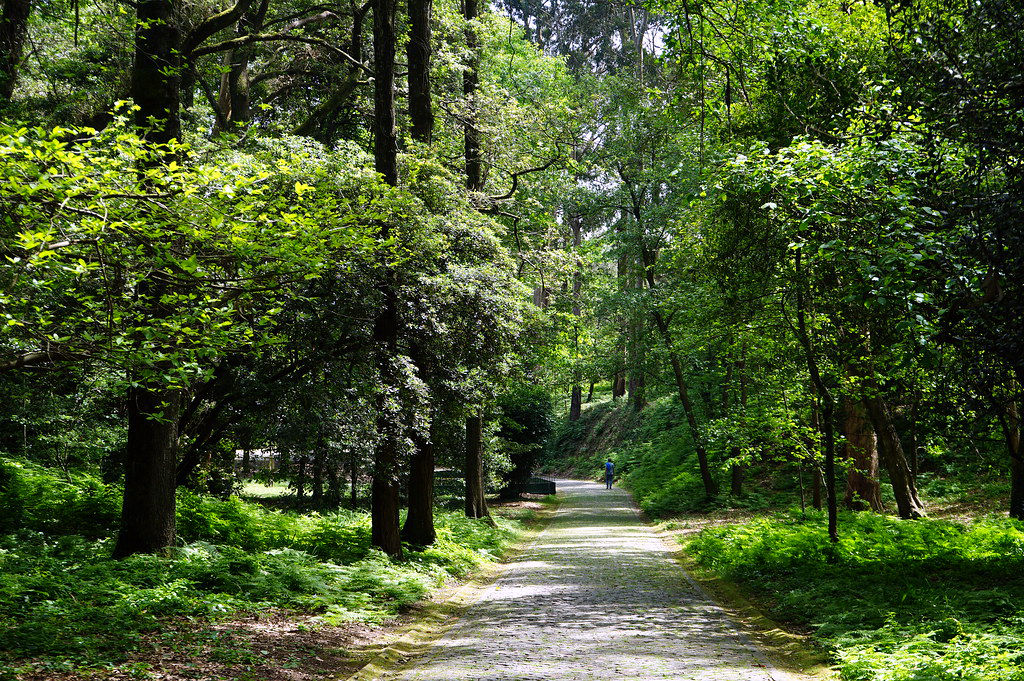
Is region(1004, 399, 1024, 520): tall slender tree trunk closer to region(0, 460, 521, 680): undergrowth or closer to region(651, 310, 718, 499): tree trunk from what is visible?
region(0, 460, 521, 680): undergrowth

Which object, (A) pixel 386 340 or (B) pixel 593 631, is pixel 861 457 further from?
(A) pixel 386 340

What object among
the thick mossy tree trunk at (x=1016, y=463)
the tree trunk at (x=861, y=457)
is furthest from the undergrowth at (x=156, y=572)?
the thick mossy tree trunk at (x=1016, y=463)

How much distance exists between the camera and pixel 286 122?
677 inches

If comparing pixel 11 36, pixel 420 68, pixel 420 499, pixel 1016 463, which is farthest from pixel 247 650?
pixel 1016 463

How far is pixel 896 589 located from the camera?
8500 millimetres

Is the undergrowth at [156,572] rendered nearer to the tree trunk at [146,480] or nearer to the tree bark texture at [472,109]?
the tree trunk at [146,480]

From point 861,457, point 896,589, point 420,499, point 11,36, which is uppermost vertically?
point 11,36

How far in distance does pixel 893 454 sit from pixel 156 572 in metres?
12.1

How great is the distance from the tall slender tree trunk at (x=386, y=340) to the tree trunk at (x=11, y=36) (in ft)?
17.3

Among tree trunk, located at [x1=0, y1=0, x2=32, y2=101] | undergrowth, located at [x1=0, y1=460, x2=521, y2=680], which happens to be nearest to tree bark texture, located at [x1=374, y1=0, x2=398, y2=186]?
tree trunk, located at [x1=0, y1=0, x2=32, y2=101]

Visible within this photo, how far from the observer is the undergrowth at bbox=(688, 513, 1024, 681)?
19.4ft

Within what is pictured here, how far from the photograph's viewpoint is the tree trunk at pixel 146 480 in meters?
8.47

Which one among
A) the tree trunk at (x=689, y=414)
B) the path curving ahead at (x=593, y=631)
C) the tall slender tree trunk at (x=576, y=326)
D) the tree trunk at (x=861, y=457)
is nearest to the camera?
the path curving ahead at (x=593, y=631)

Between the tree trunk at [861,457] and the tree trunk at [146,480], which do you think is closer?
the tree trunk at [146,480]
